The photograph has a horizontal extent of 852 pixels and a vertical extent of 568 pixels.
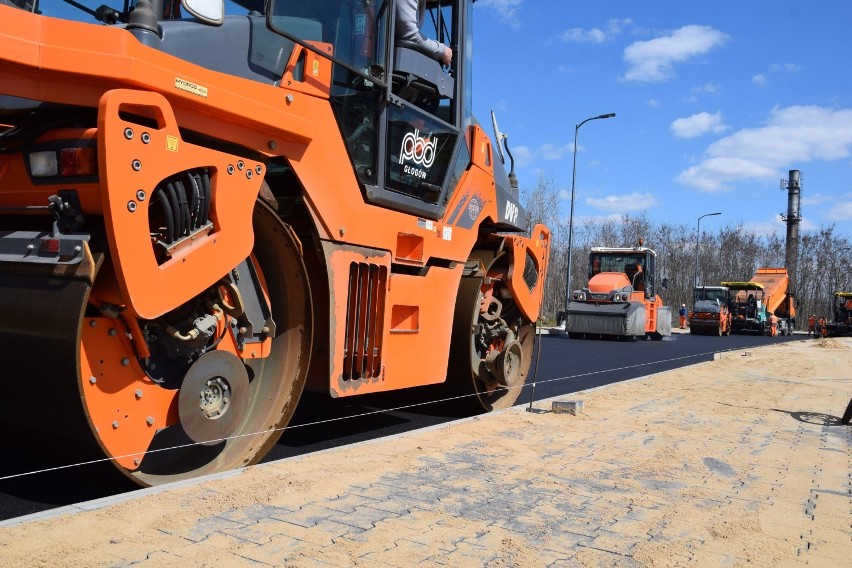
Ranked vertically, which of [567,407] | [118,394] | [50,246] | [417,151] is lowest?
[567,407]

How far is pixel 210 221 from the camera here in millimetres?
3492

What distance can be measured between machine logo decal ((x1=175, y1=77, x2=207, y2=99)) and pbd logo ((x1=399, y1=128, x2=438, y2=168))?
75.1 inches

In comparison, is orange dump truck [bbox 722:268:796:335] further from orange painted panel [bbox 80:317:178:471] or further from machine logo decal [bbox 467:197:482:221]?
orange painted panel [bbox 80:317:178:471]

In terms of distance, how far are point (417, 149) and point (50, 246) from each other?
2846 millimetres

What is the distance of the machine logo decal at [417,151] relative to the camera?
5.13m

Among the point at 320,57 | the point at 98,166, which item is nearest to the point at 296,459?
the point at 98,166

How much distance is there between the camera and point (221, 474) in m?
3.73

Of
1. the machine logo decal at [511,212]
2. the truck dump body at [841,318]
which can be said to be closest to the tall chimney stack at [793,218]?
the truck dump body at [841,318]

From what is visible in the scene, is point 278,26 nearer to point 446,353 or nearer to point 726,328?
point 446,353

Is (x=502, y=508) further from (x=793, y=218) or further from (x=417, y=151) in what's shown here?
(x=793, y=218)

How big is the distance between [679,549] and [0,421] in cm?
305

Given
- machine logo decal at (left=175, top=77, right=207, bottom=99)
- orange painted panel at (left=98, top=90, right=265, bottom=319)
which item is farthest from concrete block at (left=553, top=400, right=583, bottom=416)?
machine logo decal at (left=175, top=77, right=207, bottom=99)

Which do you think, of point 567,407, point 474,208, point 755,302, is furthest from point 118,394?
point 755,302

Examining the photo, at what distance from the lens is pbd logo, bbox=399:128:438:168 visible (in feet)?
16.8
